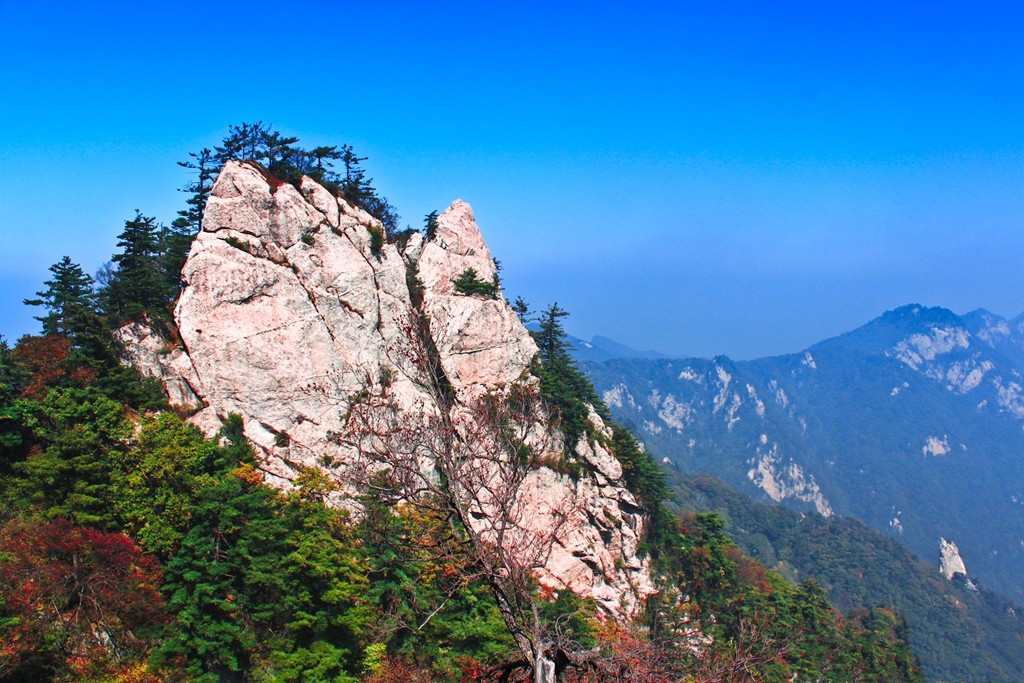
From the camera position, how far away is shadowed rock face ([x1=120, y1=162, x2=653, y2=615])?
1131 inches

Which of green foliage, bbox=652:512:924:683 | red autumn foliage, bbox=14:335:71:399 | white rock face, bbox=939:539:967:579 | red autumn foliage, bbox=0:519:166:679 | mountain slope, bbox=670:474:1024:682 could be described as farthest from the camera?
white rock face, bbox=939:539:967:579

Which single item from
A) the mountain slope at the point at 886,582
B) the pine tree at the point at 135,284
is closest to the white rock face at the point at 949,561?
the mountain slope at the point at 886,582

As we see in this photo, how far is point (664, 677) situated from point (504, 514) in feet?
9.55

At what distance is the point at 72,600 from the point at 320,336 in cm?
1493

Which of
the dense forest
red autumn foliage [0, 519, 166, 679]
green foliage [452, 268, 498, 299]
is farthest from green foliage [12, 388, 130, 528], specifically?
green foliage [452, 268, 498, 299]

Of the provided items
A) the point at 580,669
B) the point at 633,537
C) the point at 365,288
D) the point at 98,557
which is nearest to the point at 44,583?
the point at 98,557

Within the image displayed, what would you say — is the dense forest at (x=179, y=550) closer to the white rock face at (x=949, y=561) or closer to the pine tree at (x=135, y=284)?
the pine tree at (x=135, y=284)

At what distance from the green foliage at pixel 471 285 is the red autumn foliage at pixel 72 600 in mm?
20125

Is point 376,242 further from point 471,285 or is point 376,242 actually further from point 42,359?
point 42,359

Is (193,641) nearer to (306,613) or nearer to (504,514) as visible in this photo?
(306,613)

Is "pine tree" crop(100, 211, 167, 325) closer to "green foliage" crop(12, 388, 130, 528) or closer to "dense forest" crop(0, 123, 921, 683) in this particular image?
"dense forest" crop(0, 123, 921, 683)

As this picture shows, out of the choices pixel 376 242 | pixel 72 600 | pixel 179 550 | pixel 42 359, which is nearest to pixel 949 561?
pixel 376 242

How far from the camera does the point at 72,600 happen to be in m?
17.8

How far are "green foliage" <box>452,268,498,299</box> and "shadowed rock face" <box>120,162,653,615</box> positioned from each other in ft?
1.81
